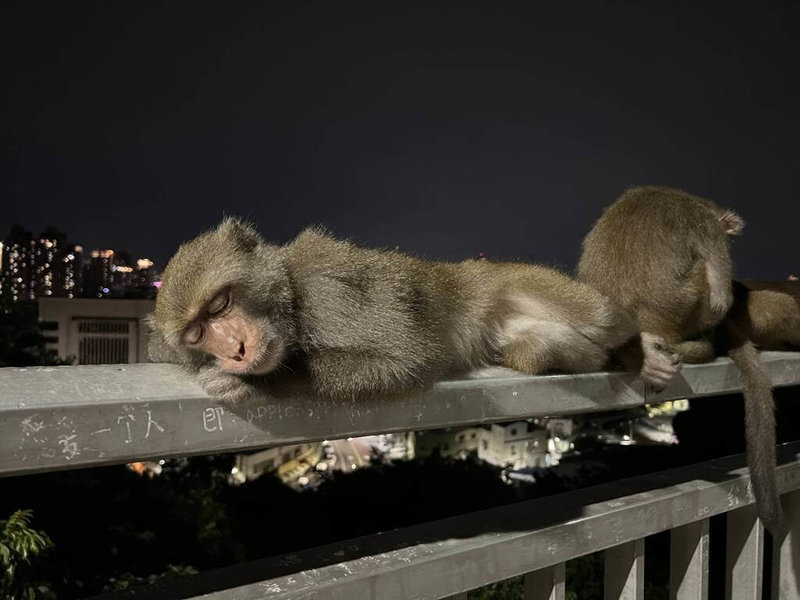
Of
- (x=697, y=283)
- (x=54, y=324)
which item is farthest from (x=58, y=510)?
(x=697, y=283)

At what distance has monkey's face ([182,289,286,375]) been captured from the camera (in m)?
1.35

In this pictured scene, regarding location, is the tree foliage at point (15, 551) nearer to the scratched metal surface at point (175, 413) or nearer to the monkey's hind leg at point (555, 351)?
the monkey's hind leg at point (555, 351)

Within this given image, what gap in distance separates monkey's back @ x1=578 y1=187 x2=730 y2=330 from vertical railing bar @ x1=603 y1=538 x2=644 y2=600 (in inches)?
47.6

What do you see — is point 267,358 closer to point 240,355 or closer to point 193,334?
point 240,355

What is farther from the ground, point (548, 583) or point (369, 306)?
point (369, 306)

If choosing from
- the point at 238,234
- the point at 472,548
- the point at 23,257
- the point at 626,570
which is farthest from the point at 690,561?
the point at 23,257

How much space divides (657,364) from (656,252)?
0.89 metres

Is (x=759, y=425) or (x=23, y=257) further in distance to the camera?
(x=23, y=257)

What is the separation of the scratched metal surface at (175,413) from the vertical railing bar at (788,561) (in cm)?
101

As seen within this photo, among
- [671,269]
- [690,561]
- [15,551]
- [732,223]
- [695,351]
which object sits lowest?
[15,551]

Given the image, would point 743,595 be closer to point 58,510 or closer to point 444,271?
point 444,271

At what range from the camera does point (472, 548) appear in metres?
1.27

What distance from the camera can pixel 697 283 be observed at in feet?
8.51

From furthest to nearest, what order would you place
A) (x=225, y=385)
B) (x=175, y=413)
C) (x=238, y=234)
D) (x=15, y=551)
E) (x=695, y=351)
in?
1. (x=15, y=551)
2. (x=695, y=351)
3. (x=238, y=234)
4. (x=225, y=385)
5. (x=175, y=413)
